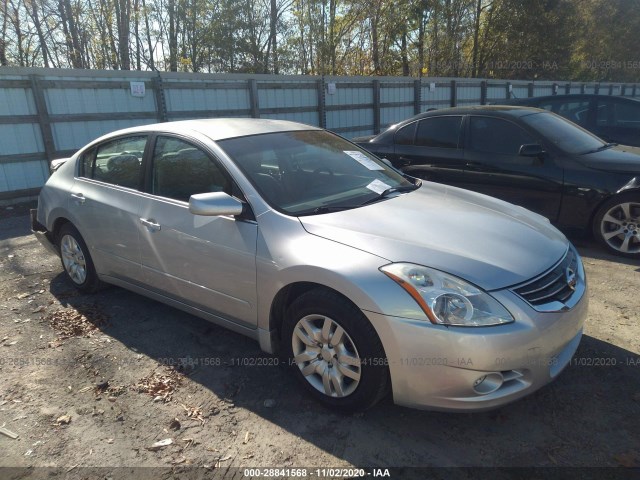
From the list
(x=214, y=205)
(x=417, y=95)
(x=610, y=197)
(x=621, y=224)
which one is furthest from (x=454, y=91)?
(x=214, y=205)

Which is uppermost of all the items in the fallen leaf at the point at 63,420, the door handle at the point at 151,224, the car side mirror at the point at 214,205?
the car side mirror at the point at 214,205

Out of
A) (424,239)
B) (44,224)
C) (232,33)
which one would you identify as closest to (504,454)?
(424,239)

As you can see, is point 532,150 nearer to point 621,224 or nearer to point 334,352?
point 621,224

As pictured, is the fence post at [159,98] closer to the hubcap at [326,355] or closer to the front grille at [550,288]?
the hubcap at [326,355]

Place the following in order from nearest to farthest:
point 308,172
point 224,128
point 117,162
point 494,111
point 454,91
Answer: point 308,172 → point 224,128 → point 117,162 → point 494,111 → point 454,91

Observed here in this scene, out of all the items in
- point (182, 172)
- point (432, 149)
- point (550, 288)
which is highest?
point (182, 172)

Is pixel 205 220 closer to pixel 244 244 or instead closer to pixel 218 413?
pixel 244 244

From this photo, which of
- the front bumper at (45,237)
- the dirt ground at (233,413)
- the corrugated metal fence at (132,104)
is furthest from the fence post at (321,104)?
the dirt ground at (233,413)

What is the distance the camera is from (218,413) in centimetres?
277

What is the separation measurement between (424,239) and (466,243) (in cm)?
23

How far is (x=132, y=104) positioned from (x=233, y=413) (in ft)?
26.5

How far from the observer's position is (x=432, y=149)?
6297mm

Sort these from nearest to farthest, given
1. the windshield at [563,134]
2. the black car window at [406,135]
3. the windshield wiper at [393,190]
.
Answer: the windshield wiper at [393,190]
the windshield at [563,134]
the black car window at [406,135]

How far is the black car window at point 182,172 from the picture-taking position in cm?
323
